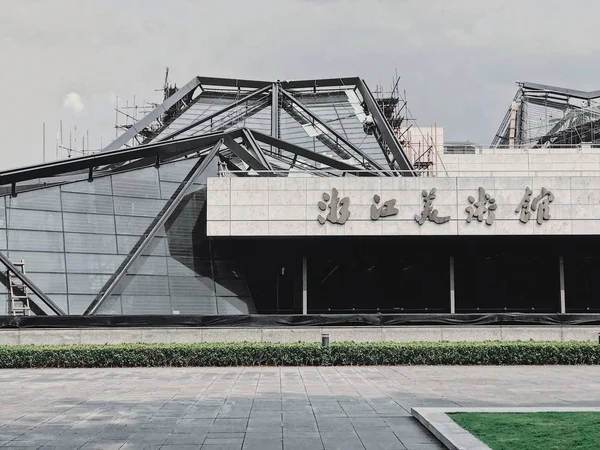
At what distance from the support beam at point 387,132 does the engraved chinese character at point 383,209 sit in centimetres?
652

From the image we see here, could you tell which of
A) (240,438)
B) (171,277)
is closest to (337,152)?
(171,277)

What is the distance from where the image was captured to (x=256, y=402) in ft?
51.4

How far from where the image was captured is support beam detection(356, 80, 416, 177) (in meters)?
39.2

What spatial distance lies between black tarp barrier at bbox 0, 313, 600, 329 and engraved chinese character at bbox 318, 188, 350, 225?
463cm

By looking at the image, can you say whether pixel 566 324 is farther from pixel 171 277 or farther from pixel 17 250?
pixel 17 250

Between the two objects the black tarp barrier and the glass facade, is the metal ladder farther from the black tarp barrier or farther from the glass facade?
the black tarp barrier

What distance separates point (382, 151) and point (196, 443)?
107 ft

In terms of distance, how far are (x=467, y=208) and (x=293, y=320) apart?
29.4 ft

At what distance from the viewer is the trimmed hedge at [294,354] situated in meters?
22.9

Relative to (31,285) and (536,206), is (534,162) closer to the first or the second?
(536,206)

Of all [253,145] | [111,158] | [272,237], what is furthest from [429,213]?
[111,158]

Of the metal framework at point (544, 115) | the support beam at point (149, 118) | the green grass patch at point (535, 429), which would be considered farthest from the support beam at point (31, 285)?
the metal framework at point (544, 115)

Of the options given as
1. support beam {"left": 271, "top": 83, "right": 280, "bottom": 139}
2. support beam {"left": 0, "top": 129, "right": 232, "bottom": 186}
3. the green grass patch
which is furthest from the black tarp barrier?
support beam {"left": 271, "top": 83, "right": 280, "bottom": 139}

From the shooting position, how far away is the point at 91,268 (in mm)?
28625
